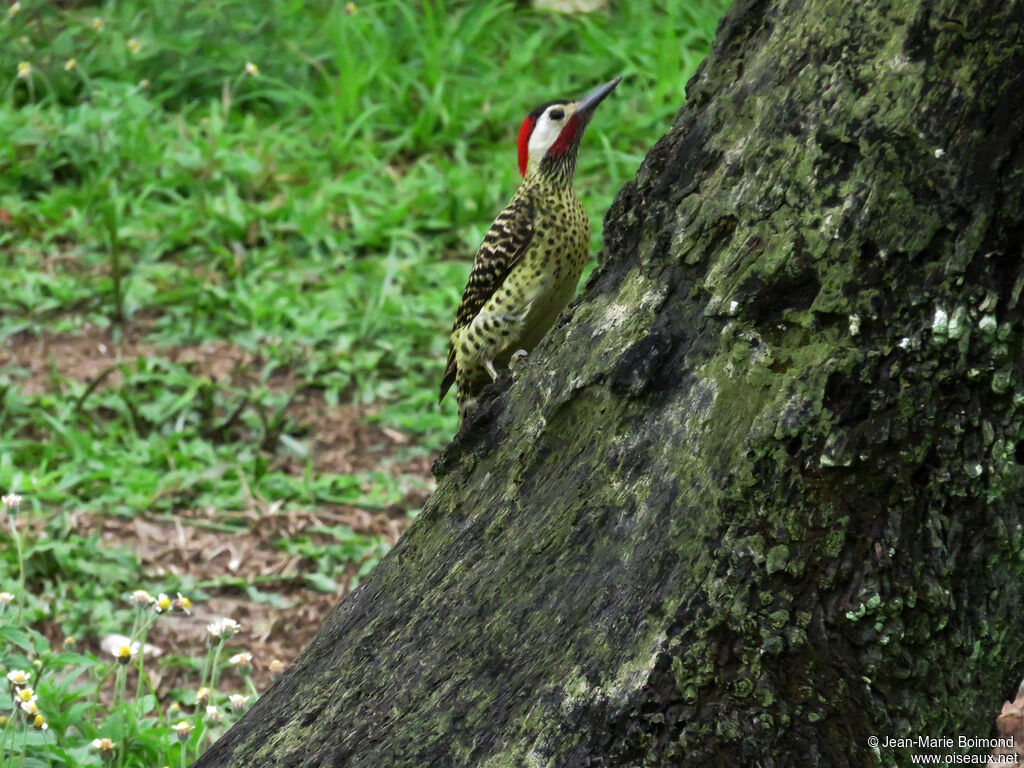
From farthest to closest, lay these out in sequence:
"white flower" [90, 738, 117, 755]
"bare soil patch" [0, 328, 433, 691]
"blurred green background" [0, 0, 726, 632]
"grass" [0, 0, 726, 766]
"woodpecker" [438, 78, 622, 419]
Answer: "blurred green background" [0, 0, 726, 632]
"grass" [0, 0, 726, 766]
"bare soil patch" [0, 328, 433, 691]
"woodpecker" [438, 78, 622, 419]
"white flower" [90, 738, 117, 755]

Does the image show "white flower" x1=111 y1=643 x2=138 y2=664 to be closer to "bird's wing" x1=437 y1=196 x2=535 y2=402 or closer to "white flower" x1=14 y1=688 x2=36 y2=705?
"white flower" x1=14 y1=688 x2=36 y2=705

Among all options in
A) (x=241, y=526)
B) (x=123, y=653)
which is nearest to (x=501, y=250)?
(x=123, y=653)

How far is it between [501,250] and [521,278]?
0.50ft

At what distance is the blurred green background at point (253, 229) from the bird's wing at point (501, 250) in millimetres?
1488

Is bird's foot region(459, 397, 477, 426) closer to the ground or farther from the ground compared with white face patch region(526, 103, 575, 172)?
closer to the ground

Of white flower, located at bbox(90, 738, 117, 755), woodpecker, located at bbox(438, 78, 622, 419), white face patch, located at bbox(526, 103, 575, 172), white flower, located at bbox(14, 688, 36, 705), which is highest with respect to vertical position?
white face patch, located at bbox(526, 103, 575, 172)

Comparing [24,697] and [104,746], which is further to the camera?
[104,746]

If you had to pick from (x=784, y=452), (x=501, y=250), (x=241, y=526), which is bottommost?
(x=241, y=526)

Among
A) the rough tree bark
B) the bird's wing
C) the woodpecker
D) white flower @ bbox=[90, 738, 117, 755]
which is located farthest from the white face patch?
white flower @ bbox=[90, 738, 117, 755]

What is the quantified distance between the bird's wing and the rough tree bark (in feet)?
5.48

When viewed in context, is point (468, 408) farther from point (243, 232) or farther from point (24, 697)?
point (243, 232)

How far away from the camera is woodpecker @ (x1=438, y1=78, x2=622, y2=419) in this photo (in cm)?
414

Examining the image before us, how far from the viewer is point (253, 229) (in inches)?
291

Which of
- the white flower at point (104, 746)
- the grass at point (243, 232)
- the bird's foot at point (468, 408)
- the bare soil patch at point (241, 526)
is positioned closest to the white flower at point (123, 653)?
the white flower at point (104, 746)
